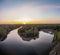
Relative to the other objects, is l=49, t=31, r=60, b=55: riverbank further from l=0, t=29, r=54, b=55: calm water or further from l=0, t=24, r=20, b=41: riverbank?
l=0, t=24, r=20, b=41: riverbank

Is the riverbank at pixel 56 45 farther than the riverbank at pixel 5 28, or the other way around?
the riverbank at pixel 5 28

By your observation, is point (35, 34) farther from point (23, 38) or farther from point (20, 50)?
point (20, 50)

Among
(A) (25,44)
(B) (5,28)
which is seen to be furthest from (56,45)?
(B) (5,28)

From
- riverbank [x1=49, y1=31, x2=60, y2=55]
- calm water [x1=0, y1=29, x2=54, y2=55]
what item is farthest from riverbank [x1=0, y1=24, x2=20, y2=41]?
riverbank [x1=49, y1=31, x2=60, y2=55]

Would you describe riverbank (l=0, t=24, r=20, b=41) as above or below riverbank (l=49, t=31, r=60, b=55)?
above

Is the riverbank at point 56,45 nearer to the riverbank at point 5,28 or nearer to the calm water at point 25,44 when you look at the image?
the calm water at point 25,44

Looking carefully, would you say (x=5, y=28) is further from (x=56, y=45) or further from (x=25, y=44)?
(x=56, y=45)

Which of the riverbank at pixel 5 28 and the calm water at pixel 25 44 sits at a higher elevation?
the riverbank at pixel 5 28

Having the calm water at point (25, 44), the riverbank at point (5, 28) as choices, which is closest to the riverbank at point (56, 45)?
the calm water at point (25, 44)
